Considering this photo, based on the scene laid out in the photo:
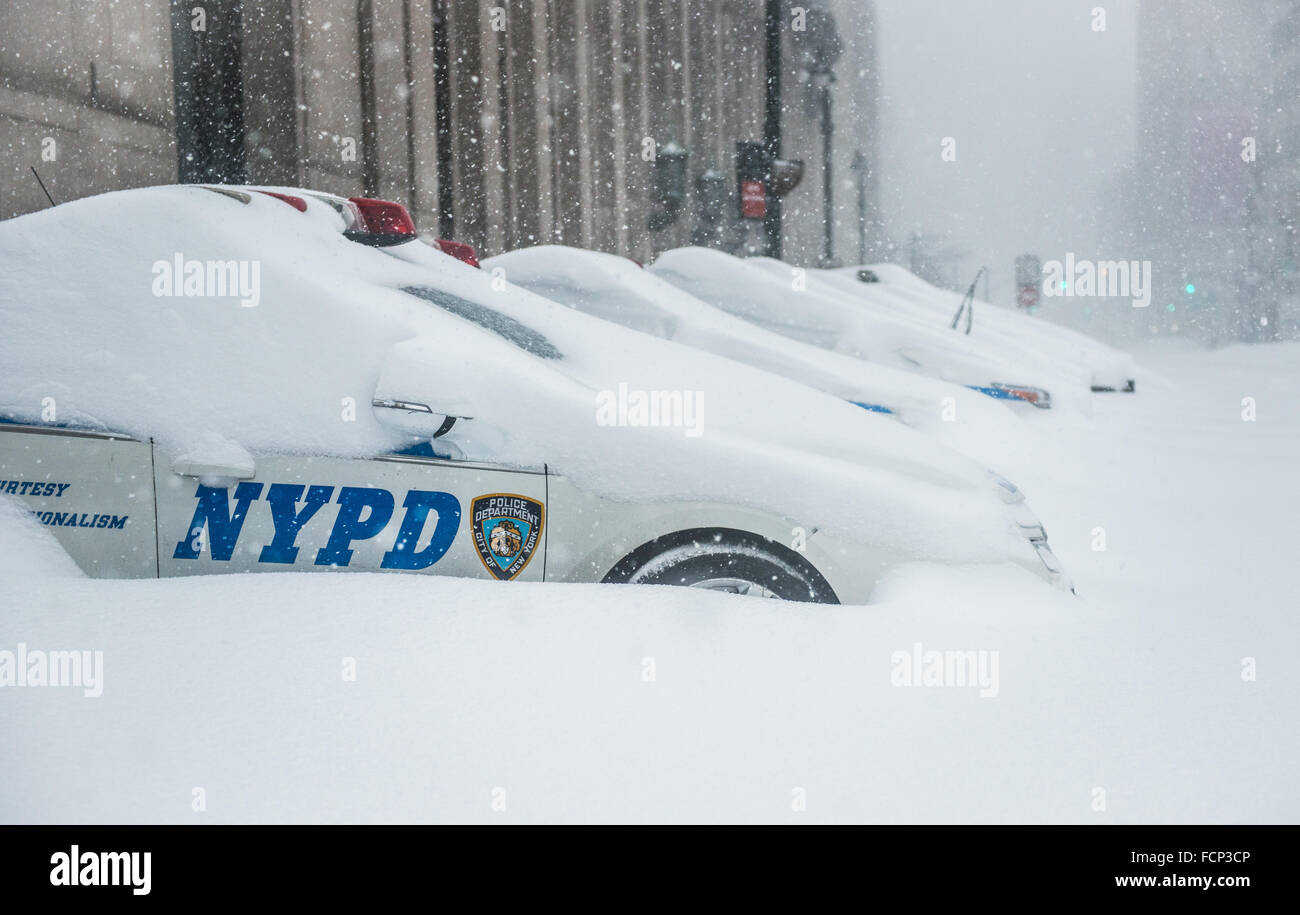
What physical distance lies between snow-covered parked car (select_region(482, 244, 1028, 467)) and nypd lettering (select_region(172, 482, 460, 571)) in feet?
10.8

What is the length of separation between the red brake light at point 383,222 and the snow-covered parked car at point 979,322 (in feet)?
21.4

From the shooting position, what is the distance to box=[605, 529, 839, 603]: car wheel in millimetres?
2459

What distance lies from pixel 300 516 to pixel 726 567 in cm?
110

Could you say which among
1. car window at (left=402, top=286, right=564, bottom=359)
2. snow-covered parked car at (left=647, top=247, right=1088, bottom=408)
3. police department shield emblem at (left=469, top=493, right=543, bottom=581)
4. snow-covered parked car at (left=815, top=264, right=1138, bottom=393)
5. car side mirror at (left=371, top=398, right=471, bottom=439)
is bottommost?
police department shield emblem at (left=469, top=493, right=543, bottom=581)

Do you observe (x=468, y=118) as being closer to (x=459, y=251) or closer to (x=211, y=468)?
(x=459, y=251)

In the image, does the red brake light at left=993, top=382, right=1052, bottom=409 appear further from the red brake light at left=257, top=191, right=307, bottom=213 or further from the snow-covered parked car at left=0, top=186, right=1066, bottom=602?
the red brake light at left=257, top=191, right=307, bottom=213

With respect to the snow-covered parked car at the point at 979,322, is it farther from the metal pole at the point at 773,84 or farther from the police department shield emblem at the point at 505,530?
the police department shield emblem at the point at 505,530

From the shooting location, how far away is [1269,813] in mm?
1717

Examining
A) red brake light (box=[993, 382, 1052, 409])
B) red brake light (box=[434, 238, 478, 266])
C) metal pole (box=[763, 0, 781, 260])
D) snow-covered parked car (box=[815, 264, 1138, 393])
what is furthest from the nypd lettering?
metal pole (box=[763, 0, 781, 260])

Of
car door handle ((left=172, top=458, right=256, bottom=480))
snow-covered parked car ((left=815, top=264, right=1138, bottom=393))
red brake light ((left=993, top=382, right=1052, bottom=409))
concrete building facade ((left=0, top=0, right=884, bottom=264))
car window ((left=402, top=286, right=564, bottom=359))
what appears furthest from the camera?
snow-covered parked car ((left=815, top=264, right=1138, bottom=393))

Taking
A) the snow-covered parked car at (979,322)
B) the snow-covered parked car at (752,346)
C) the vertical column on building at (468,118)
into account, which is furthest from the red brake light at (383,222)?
the vertical column on building at (468,118)

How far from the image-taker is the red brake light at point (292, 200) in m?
3.17
